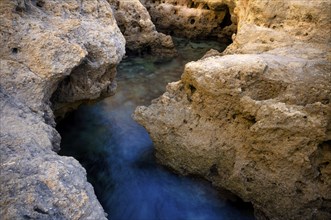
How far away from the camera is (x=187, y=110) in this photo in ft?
15.5

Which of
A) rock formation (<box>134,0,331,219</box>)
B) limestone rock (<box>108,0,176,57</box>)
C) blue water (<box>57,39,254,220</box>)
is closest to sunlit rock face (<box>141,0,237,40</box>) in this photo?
limestone rock (<box>108,0,176,57</box>)

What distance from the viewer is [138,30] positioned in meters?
9.73

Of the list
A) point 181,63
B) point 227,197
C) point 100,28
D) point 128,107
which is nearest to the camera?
point 100,28

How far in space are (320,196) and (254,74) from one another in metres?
1.76

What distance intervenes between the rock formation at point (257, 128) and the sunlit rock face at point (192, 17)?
7.55 meters

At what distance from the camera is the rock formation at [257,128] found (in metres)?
3.93

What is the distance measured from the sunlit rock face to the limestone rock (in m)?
2.26

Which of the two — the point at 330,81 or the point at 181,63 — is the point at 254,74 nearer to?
the point at 330,81

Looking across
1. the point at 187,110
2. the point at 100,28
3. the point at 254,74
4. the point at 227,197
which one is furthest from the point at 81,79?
the point at 227,197

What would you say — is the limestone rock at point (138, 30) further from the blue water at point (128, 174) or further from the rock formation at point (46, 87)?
the rock formation at point (46, 87)

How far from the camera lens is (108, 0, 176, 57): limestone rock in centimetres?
916

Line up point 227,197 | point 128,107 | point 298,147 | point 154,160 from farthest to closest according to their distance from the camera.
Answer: point 128,107 → point 154,160 → point 227,197 → point 298,147

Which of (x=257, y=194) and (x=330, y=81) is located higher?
(x=330, y=81)

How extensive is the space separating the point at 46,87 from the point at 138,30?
6682 millimetres
